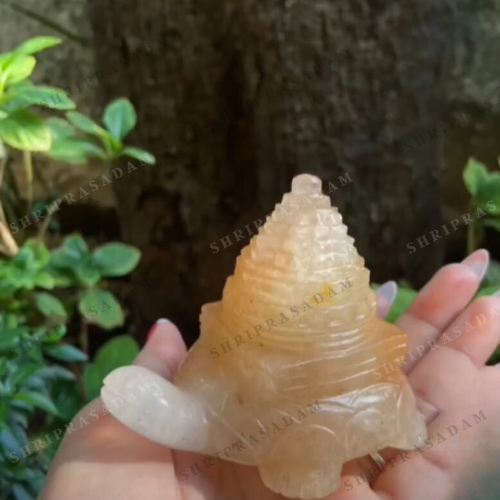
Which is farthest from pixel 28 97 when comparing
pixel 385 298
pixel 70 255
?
pixel 385 298

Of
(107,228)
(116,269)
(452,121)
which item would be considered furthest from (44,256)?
(452,121)

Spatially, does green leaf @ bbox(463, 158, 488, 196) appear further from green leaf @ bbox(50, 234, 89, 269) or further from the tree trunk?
green leaf @ bbox(50, 234, 89, 269)

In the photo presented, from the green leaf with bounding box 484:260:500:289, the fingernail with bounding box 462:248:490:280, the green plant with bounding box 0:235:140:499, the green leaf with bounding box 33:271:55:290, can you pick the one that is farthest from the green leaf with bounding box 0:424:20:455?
the green leaf with bounding box 484:260:500:289

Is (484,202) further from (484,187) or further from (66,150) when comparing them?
(66,150)

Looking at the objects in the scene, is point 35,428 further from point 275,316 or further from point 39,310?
point 275,316

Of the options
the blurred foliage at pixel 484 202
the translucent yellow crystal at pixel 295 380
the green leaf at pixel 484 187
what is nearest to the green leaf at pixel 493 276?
the blurred foliage at pixel 484 202

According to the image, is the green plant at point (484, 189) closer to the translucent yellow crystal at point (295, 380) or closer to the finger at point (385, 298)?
the finger at point (385, 298)
